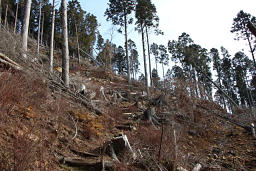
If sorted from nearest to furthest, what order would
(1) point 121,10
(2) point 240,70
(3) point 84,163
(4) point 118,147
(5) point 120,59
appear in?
(3) point 84,163 → (4) point 118,147 → (1) point 121,10 → (2) point 240,70 → (5) point 120,59

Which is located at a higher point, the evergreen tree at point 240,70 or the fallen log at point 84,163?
the evergreen tree at point 240,70

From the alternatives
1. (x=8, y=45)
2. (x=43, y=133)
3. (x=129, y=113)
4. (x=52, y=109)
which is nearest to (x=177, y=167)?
(x=43, y=133)

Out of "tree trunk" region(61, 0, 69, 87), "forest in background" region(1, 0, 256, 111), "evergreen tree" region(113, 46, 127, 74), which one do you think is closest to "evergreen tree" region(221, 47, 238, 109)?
"forest in background" region(1, 0, 256, 111)

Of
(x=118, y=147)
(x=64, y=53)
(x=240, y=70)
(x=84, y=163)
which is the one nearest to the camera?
(x=84, y=163)

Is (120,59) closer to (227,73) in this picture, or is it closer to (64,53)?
(227,73)

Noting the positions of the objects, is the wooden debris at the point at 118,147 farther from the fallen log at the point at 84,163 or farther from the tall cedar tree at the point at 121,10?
the tall cedar tree at the point at 121,10

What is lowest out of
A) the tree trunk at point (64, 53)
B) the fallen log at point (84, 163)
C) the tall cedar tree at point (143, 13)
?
the fallen log at point (84, 163)

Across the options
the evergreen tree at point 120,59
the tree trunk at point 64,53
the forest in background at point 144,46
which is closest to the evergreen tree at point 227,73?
the forest in background at point 144,46

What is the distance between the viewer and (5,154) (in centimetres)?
263

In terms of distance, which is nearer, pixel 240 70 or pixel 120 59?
pixel 240 70

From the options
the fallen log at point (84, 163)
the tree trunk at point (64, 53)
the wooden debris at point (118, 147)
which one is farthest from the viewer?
the tree trunk at point (64, 53)

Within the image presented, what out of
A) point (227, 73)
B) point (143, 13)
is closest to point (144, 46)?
point (143, 13)

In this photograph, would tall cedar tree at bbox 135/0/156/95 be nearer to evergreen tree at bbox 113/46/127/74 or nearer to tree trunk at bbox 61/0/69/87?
tree trunk at bbox 61/0/69/87

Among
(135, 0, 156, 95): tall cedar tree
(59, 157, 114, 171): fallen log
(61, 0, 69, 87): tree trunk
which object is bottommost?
(59, 157, 114, 171): fallen log
